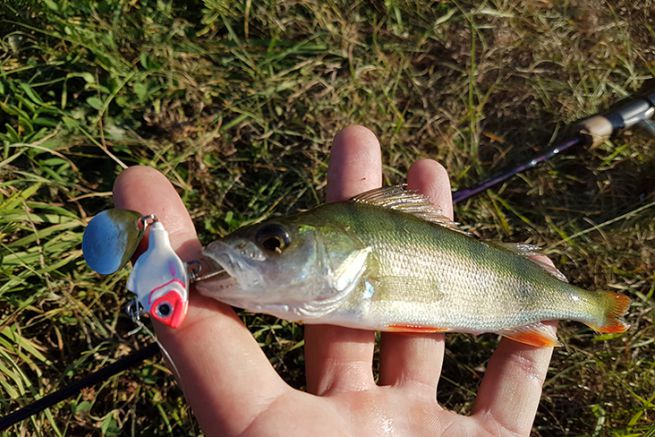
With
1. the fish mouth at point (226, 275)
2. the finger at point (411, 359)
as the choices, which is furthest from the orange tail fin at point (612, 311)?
the fish mouth at point (226, 275)

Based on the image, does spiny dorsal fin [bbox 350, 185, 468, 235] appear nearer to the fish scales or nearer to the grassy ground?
the fish scales

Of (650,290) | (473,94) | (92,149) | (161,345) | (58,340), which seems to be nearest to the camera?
(161,345)

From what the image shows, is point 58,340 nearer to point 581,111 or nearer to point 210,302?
point 210,302

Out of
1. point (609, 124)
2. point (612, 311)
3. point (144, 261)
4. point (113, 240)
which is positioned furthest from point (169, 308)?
point (609, 124)

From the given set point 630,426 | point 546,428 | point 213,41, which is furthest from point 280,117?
point 630,426

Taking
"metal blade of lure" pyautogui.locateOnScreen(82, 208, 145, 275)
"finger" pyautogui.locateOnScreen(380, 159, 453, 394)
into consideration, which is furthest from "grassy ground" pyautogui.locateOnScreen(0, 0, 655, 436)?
"metal blade of lure" pyautogui.locateOnScreen(82, 208, 145, 275)

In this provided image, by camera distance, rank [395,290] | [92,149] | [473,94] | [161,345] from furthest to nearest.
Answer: [473,94] < [92,149] < [395,290] < [161,345]

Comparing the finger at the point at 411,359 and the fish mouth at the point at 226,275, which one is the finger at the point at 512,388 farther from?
the fish mouth at the point at 226,275
